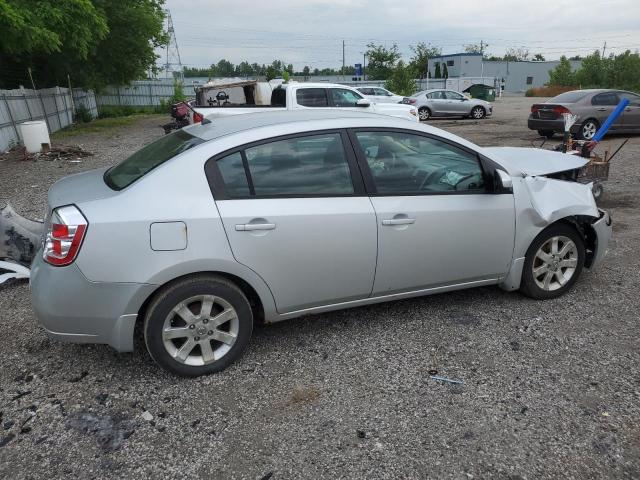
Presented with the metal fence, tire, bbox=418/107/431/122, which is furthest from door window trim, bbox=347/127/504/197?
tire, bbox=418/107/431/122

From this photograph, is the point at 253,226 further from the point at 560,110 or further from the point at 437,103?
the point at 437,103

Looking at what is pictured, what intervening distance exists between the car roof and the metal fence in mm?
13360

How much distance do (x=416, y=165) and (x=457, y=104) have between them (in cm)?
2178

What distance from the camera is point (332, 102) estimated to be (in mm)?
12953

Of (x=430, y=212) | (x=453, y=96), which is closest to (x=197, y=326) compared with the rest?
(x=430, y=212)

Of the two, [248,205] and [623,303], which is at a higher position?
[248,205]

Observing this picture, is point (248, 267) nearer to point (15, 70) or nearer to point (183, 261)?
point (183, 261)

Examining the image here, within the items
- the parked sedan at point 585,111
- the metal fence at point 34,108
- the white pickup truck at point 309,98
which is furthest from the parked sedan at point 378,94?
the metal fence at point 34,108

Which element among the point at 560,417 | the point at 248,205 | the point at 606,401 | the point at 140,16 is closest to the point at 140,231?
the point at 248,205

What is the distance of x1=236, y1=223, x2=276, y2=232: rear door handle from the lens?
119 inches

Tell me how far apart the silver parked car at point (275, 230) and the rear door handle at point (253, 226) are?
0.01 m

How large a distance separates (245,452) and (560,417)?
5.63 ft

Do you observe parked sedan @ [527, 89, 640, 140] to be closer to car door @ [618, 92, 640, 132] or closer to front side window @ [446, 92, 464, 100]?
car door @ [618, 92, 640, 132]

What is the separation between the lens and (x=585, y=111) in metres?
14.1
